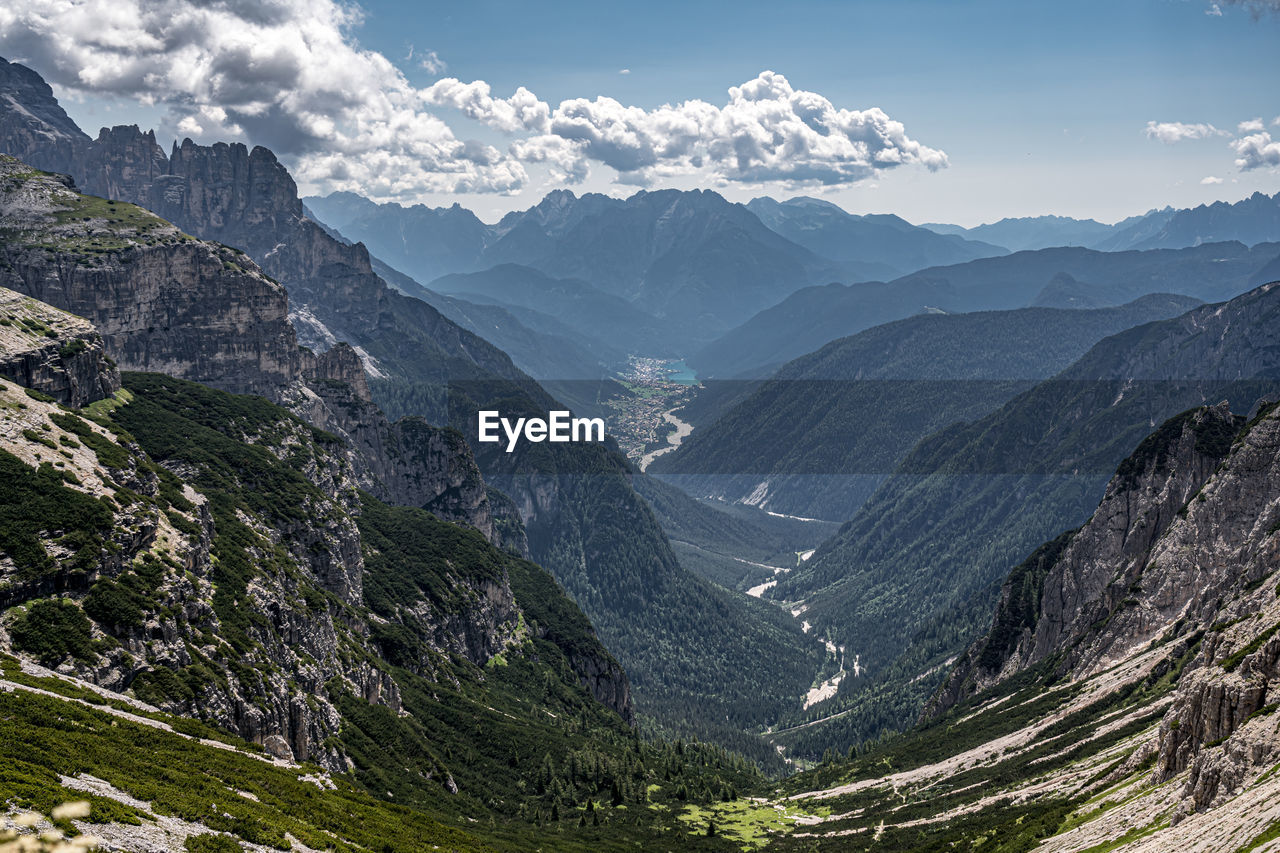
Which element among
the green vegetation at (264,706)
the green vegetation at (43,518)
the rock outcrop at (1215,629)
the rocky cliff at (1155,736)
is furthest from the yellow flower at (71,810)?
the rock outcrop at (1215,629)

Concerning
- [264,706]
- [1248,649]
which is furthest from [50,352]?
[1248,649]

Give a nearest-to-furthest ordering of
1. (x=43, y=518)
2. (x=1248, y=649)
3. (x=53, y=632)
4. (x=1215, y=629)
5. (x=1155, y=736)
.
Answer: (x=53, y=632) < (x=1248, y=649) < (x=43, y=518) < (x=1155, y=736) < (x=1215, y=629)

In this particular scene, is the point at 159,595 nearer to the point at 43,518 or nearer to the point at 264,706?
the point at 43,518

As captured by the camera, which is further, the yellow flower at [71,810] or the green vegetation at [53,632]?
the green vegetation at [53,632]

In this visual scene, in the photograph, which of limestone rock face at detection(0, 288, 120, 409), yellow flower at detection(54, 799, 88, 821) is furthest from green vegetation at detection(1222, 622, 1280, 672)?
limestone rock face at detection(0, 288, 120, 409)

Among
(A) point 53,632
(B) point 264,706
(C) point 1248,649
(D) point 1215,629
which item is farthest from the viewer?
(D) point 1215,629

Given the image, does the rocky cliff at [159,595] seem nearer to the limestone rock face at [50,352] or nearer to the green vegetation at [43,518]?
the green vegetation at [43,518]

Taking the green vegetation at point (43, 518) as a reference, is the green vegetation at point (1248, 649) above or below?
below

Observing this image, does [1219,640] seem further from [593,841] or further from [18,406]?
[18,406]
